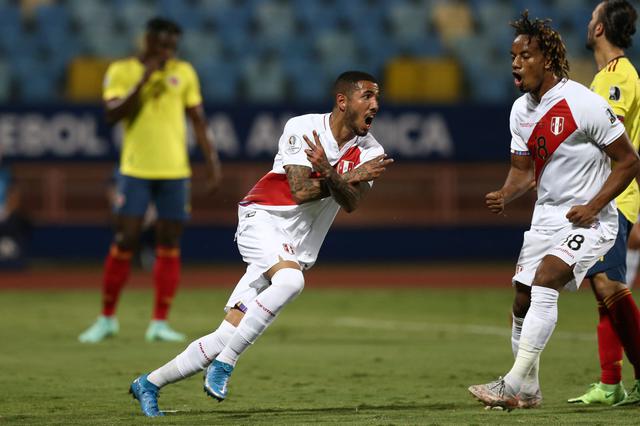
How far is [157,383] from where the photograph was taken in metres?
6.25

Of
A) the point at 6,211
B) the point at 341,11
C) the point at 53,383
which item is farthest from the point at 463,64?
the point at 53,383

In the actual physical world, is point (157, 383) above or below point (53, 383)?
above

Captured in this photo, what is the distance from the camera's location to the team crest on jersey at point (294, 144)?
638 cm

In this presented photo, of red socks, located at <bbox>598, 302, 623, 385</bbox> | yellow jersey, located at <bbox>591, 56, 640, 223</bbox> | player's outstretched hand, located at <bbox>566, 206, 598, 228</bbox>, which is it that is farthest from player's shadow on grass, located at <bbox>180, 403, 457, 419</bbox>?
yellow jersey, located at <bbox>591, 56, 640, 223</bbox>

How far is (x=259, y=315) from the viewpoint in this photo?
241 inches

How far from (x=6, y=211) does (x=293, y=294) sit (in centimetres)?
1320

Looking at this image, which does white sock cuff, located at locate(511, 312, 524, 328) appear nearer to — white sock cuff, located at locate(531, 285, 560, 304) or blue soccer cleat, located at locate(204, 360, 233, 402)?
white sock cuff, located at locate(531, 285, 560, 304)

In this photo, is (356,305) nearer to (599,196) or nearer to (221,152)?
(221,152)

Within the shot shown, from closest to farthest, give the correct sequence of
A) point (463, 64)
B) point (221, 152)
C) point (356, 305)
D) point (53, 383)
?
1. point (53, 383)
2. point (356, 305)
3. point (221, 152)
4. point (463, 64)

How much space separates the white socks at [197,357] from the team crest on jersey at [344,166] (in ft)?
3.48

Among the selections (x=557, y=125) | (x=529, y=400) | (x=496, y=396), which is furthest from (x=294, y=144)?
(x=529, y=400)

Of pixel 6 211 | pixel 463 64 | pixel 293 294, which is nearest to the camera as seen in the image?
pixel 293 294

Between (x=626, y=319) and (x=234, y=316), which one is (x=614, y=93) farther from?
(x=234, y=316)

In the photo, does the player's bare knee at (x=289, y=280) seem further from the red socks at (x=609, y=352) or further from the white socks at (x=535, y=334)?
the red socks at (x=609, y=352)
